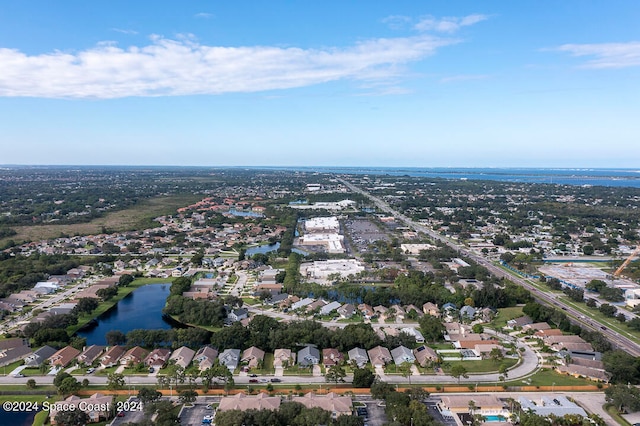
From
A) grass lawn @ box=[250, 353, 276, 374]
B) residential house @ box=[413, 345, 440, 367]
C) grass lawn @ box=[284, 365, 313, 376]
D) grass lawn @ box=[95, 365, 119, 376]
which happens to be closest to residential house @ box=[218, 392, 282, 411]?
grass lawn @ box=[284, 365, 313, 376]

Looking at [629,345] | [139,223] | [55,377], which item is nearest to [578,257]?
[629,345]

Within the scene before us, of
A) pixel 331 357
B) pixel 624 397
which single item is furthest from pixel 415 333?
pixel 624 397

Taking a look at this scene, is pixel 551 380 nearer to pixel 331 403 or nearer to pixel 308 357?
pixel 331 403

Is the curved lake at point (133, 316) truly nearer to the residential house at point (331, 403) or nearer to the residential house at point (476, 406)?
the residential house at point (331, 403)

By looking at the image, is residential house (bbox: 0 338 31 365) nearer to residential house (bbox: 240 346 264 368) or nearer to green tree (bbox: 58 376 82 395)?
green tree (bbox: 58 376 82 395)

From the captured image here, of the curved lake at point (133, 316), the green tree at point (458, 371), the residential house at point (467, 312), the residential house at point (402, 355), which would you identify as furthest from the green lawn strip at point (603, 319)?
the curved lake at point (133, 316)
